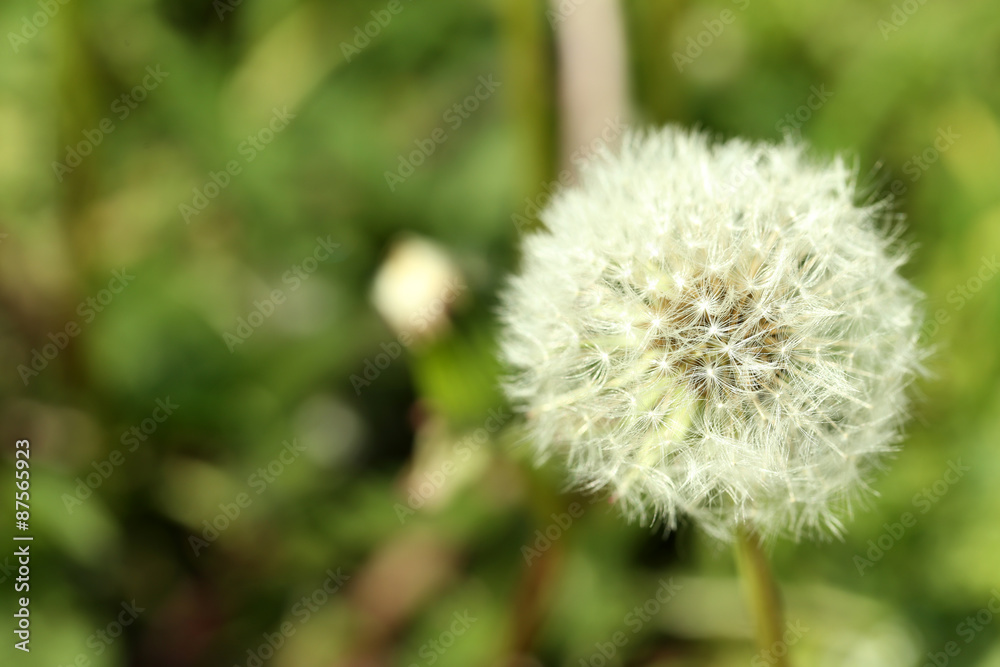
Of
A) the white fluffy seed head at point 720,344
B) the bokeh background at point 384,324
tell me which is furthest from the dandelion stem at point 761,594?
the bokeh background at point 384,324

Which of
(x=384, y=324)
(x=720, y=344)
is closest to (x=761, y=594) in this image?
(x=720, y=344)

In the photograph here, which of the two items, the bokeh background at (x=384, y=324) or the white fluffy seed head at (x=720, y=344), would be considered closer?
the white fluffy seed head at (x=720, y=344)

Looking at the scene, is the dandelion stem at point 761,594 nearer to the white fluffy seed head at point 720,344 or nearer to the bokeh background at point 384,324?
the white fluffy seed head at point 720,344

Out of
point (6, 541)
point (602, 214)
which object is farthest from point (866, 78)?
point (6, 541)

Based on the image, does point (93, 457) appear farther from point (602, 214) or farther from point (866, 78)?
point (866, 78)

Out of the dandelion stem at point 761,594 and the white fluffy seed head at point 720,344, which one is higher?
the white fluffy seed head at point 720,344
